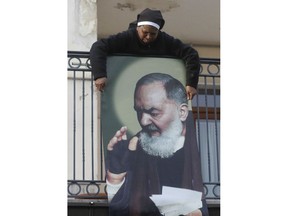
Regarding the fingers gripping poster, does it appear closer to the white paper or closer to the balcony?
the white paper

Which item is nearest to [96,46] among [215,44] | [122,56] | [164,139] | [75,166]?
[122,56]

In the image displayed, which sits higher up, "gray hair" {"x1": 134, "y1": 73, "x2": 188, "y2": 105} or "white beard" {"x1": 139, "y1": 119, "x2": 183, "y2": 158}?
"gray hair" {"x1": 134, "y1": 73, "x2": 188, "y2": 105}

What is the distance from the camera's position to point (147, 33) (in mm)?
8906

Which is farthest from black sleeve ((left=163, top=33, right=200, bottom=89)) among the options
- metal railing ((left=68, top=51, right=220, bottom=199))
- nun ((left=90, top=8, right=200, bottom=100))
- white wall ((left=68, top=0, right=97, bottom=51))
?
white wall ((left=68, top=0, right=97, bottom=51))

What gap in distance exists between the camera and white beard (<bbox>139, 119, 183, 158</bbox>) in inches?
340

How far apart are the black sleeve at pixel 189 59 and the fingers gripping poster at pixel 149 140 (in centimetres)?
6

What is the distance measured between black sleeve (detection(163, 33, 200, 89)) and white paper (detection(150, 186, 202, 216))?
3.60 feet

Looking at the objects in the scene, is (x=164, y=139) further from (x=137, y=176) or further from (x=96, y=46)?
(x=96, y=46)

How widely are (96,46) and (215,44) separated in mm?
4848

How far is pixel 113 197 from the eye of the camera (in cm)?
834

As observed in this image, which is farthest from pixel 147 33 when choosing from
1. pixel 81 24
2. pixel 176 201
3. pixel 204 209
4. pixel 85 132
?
pixel 81 24

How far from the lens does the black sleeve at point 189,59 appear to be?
29.3 ft

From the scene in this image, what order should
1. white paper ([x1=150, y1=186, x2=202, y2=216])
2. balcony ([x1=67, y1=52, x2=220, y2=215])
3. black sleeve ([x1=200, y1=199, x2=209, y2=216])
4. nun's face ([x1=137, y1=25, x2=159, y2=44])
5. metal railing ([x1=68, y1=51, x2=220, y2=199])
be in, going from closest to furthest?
white paper ([x1=150, y1=186, x2=202, y2=216]) < black sleeve ([x1=200, y1=199, x2=209, y2=216]) < nun's face ([x1=137, y1=25, x2=159, y2=44]) < balcony ([x1=67, y1=52, x2=220, y2=215]) < metal railing ([x1=68, y1=51, x2=220, y2=199])

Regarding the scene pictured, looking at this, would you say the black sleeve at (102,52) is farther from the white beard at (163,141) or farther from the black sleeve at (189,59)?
the white beard at (163,141)
